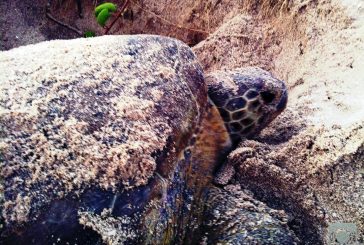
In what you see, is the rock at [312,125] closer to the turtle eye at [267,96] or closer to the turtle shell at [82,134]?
the turtle eye at [267,96]

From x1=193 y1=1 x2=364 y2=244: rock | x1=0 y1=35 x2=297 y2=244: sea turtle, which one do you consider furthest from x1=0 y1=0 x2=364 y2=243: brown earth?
x1=0 y1=35 x2=297 y2=244: sea turtle

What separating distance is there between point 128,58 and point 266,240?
0.78 m

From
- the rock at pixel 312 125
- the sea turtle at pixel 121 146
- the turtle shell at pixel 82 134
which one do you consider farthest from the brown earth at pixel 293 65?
the turtle shell at pixel 82 134

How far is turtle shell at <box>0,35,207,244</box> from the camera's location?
3.84 feet

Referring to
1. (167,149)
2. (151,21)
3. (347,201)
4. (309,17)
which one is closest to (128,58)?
(167,149)

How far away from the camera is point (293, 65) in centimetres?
216

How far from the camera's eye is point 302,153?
164cm

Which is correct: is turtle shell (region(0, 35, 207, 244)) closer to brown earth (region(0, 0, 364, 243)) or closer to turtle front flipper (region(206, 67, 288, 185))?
turtle front flipper (region(206, 67, 288, 185))

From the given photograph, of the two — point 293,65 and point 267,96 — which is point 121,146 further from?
point 293,65

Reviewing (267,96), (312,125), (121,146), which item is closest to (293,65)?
(267,96)

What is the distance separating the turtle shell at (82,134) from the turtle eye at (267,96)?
0.40m

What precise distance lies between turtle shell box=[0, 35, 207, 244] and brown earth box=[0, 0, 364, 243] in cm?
43

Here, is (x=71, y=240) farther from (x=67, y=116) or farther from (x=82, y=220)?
(x=67, y=116)

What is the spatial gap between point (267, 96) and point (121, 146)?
0.78m
